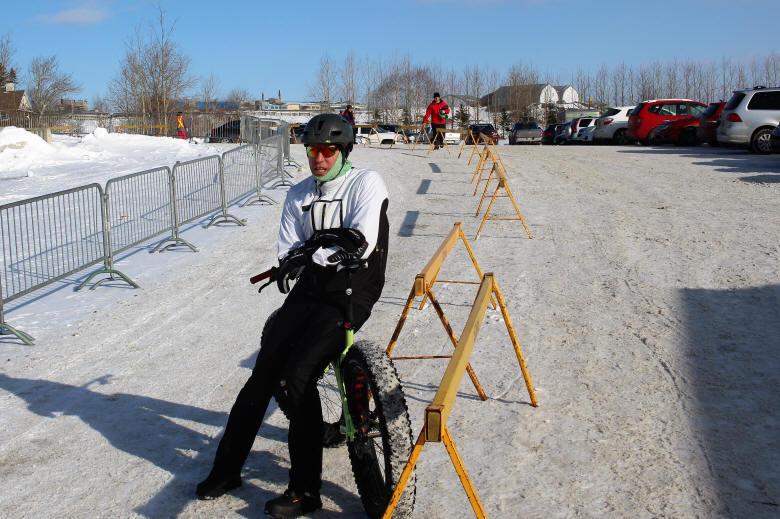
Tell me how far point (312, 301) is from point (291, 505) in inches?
38.9

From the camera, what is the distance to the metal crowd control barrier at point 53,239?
9031mm

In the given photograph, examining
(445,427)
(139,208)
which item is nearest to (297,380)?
(445,427)

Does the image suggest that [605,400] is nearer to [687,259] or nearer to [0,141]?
[687,259]

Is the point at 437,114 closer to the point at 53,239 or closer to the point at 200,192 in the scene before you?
the point at 200,192

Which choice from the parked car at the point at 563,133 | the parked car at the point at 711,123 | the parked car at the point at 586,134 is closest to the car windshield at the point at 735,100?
the parked car at the point at 711,123

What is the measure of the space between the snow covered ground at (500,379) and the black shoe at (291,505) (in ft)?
0.38

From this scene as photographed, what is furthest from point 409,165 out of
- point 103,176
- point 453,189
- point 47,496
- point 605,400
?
point 47,496

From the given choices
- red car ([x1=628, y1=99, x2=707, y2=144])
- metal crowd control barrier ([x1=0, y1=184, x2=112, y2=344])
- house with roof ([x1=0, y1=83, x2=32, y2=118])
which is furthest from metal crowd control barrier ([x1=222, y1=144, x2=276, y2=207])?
house with roof ([x1=0, y1=83, x2=32, y2=118])

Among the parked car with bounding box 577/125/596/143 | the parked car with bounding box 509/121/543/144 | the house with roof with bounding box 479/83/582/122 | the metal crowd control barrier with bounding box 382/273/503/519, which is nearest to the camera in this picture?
the metal crowd control barrier with bounding box 382/273/503/519

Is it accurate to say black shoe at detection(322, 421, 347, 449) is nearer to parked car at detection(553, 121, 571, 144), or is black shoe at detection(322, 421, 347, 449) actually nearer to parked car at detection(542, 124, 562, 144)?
parked car at detection(553, 121, 571, 144)

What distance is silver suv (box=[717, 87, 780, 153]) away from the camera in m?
22.9

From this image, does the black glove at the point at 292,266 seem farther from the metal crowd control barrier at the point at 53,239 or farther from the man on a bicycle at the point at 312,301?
the metal crowd control barrier at the point at 53,239

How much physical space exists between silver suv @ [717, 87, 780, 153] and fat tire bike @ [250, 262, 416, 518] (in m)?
21.8

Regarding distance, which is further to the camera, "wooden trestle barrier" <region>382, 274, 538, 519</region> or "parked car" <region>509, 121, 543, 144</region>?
"parked car" <region>509, 121, 543, 144</region>
